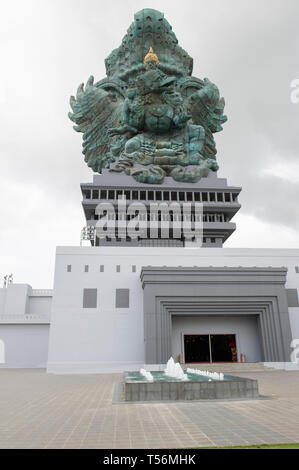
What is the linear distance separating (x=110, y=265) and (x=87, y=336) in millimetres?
5682

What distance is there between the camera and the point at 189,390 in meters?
11.4

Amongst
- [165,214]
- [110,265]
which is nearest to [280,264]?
[110,265]

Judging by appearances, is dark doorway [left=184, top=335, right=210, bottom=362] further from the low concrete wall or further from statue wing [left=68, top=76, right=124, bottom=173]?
statue wing [left=68, top=76, right=124, bottom=173]

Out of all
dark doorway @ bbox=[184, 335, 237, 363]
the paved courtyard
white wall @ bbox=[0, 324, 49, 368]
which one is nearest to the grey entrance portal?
dark doorway @ bbox=[184, 335, 237, 363]

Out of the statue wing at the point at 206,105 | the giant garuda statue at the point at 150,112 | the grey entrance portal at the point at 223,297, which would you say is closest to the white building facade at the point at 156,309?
the grey entrance portal at the point at 223,297

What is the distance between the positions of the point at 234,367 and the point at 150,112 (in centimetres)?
4295

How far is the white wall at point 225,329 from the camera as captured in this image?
26125mm

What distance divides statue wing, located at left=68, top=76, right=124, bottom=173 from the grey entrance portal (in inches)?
1480

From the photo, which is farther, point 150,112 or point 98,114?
point 98,114

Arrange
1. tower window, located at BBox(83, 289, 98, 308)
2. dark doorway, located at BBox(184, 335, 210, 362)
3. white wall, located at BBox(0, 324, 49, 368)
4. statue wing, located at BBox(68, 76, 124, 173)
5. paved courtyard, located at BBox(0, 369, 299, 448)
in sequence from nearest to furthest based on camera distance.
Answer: paved courtyard, located at BBox(0, 369, 299, 448) < dark doorway, located at BBox(184, 335, 210, 362) < tower window, located at BBox(83, 289, 98, 308) < white wall, located at BBox(0, 324, 49, 368) < statue wing, located at BBox(68, 76, 124, 173)

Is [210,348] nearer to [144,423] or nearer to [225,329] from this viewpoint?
[225,329]

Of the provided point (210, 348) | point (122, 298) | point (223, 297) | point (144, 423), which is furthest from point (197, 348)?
point (144, 423)

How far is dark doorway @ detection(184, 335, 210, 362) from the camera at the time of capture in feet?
84.5
